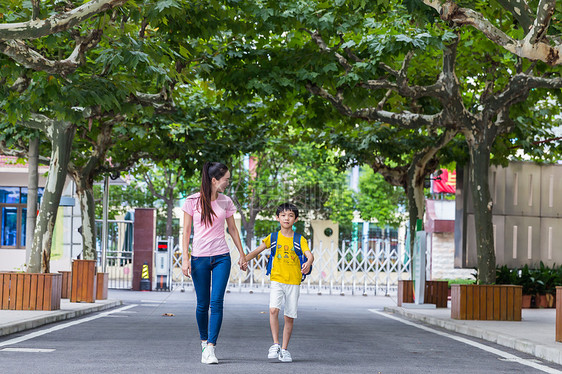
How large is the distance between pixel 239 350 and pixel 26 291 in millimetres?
7109

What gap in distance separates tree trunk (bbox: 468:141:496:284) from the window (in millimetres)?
24549

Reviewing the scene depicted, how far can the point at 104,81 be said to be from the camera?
559 inches

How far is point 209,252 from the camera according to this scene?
8.59 meters

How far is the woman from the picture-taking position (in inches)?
336

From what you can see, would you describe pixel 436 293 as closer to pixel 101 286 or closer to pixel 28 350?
pixel 101 286

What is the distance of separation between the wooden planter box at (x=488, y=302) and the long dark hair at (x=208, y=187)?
9067 millimetres

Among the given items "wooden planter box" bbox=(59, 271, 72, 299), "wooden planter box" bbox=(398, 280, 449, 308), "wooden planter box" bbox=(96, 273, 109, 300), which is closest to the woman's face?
"wooden planter box" bbox=(59, 271, 72, 299)

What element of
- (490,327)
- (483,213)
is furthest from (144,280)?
(490,327)

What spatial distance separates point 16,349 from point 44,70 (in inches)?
195

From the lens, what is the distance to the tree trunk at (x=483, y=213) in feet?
56.5

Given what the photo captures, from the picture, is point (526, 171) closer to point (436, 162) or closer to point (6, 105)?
point (436, 162)

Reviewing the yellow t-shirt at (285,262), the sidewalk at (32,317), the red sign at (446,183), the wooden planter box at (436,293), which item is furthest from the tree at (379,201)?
the yellow t-shirt at (285,262)

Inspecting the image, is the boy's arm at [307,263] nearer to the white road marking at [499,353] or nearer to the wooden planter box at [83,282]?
the white road marking at [499,353]

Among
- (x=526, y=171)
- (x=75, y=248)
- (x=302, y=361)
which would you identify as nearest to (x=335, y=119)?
(x=526, y=171)
